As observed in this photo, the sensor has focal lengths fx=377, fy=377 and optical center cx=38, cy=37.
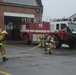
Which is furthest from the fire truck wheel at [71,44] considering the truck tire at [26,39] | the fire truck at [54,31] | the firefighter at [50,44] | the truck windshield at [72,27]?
the truck tire at [26,39]

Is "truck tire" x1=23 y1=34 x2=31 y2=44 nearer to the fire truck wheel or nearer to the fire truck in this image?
the fire truck

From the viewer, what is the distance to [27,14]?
4106cm

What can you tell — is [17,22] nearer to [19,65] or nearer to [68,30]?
[68,30]

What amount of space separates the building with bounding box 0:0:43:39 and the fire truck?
544cm

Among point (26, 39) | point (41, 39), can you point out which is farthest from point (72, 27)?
point (26, 39)

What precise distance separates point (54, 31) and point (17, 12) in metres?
10.7

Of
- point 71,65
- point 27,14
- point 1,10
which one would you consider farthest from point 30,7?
point 71,65

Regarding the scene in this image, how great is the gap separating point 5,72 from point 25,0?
92.1 feet

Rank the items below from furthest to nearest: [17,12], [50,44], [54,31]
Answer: [17,12] → [54,31] → [50,44]

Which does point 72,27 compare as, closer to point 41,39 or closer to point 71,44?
point 71,44

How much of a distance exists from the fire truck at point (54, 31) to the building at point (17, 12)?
5.44 meters

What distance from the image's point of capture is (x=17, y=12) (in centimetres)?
4009

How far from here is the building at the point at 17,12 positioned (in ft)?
128

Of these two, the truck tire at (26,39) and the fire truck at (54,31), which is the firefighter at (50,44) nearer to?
the fire truck at (54,31)
